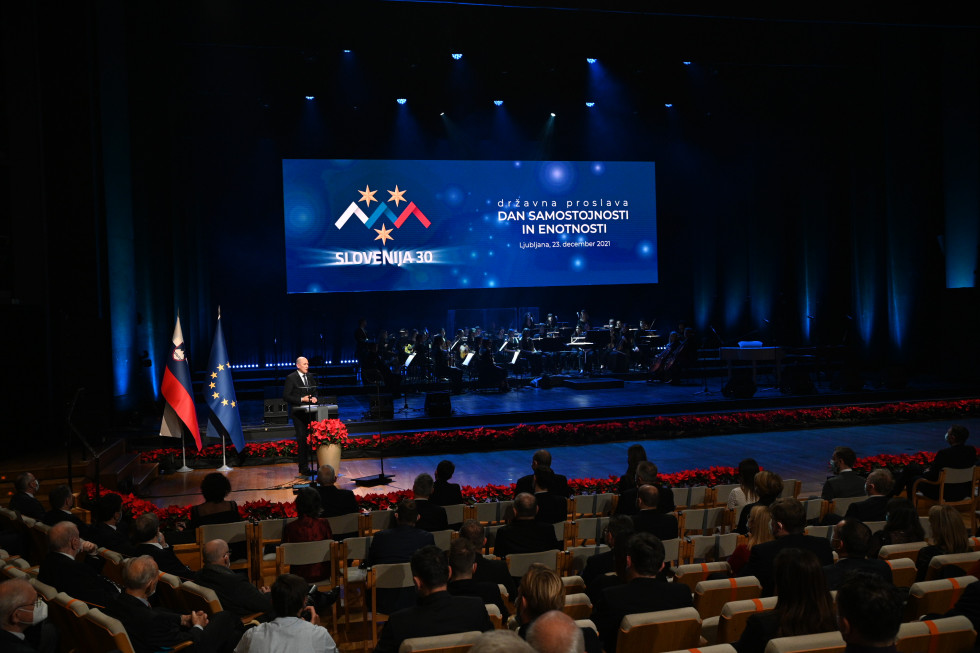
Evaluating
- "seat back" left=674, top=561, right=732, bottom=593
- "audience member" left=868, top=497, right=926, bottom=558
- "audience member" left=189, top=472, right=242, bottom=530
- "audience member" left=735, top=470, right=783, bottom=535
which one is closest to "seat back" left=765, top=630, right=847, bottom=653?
"seat back" left=674, top=561, right=732, bottom=593

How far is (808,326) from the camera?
19.6 metres

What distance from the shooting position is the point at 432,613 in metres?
3.14

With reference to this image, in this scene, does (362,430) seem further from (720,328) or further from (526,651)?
(720,328)

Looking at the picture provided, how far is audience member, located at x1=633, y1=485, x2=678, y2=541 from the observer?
4.77 metres

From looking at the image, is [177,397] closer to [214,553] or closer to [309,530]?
[309,530]

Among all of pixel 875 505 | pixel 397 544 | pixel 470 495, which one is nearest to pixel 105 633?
pixel 397 544

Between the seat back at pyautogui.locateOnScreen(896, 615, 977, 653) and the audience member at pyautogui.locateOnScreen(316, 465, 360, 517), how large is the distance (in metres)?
4.09

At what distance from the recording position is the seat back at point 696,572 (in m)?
4.02

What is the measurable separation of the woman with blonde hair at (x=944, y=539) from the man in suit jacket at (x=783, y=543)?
1.52 feet

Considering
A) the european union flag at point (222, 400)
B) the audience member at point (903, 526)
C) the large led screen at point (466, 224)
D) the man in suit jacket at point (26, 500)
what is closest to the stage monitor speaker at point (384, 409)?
the european union flag at point (222, 400)

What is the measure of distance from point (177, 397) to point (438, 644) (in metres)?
7.57

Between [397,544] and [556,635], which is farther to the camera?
[397,544]

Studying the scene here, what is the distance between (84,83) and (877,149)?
16.8 m

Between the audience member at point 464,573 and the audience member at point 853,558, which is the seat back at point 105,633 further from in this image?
the audience member at point 853,558
